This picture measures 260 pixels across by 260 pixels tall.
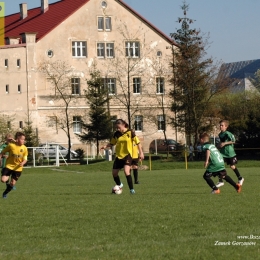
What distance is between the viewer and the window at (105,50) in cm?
7969

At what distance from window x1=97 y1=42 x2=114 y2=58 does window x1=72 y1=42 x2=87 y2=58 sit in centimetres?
153

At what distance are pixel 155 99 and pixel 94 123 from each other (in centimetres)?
1606

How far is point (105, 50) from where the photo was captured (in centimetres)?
7969

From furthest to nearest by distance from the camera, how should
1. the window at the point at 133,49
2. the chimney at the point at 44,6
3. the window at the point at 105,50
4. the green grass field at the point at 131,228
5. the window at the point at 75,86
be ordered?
the chimney at the point at 44,6
the window at the point at 133,49
the window at the point at 105,50
the window at the point at 75,86
the green grass field at the point at 131,228

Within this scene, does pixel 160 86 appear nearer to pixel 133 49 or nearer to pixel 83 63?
pixel 133 49

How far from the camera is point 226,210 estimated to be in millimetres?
14383

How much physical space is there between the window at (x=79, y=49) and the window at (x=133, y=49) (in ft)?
14.3

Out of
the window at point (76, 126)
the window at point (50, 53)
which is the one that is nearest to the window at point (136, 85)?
the window at point (76, 126)

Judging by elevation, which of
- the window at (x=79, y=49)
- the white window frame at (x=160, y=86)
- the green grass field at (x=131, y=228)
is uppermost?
the window at (x=79, y=49)

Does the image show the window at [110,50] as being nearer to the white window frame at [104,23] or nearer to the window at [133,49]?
the window at [133,49]

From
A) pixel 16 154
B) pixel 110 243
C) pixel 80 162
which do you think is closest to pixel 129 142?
pixel 16 154

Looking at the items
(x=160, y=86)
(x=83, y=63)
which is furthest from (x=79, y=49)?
(x=160, y=86)

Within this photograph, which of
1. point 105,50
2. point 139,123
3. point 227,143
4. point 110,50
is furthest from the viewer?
point 139,123

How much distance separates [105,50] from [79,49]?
2771 millimetres
